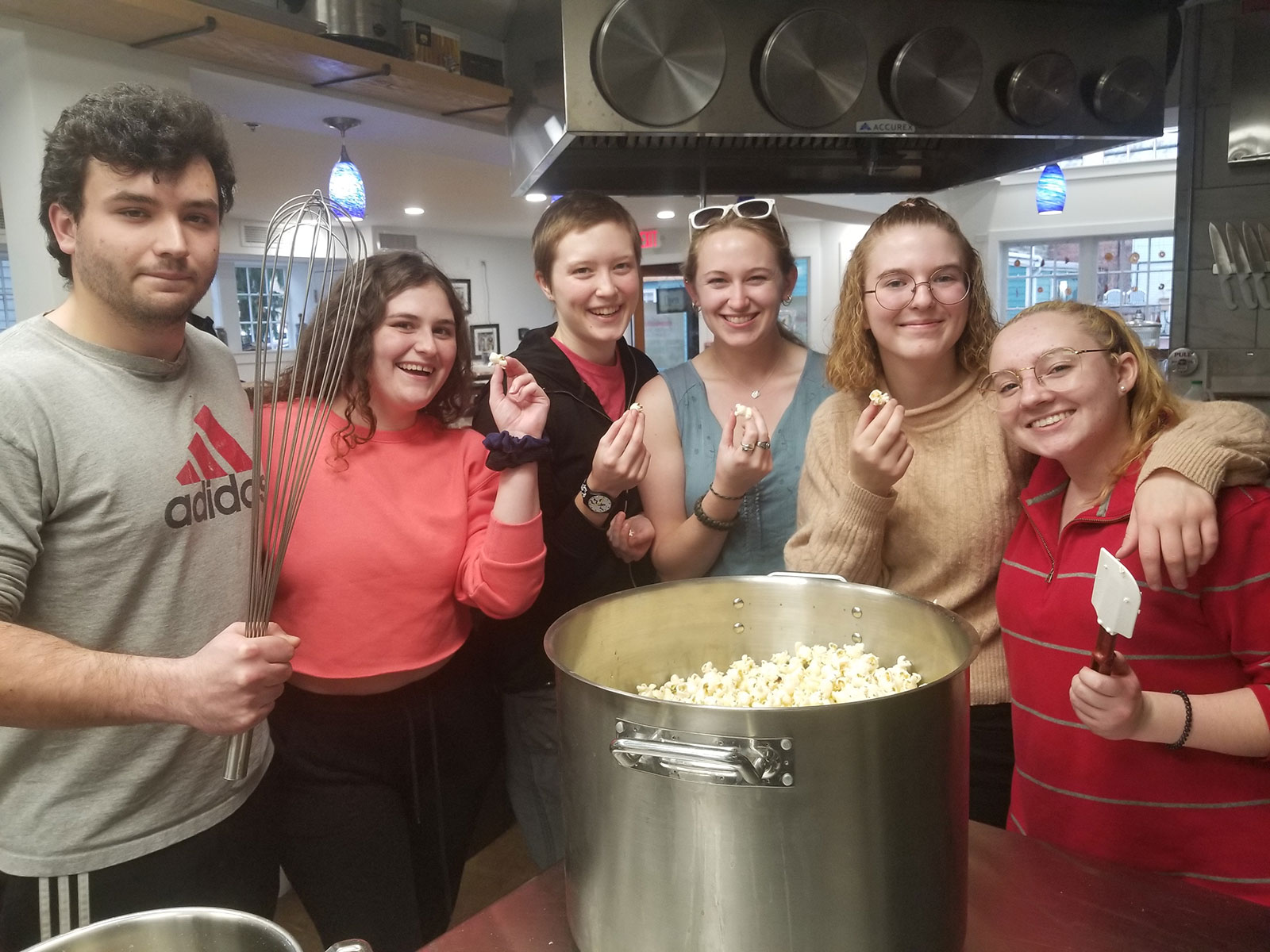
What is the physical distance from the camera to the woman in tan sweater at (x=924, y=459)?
3.92 feet

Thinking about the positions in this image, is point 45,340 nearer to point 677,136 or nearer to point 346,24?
point 677,136

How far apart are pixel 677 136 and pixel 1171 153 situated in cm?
804

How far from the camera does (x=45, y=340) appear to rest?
102cm

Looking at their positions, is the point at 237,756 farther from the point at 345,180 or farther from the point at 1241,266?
the point at 1241,266

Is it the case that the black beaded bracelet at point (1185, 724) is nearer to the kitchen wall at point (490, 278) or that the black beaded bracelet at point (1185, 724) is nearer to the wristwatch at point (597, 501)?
the wristwatch at point (597, 501)

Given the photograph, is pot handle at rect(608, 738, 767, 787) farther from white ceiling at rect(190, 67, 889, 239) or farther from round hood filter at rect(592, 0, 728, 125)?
white ceiling at rect(190, 67, 889, 239)

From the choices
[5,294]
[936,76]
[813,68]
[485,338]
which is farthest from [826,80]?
[485,338]

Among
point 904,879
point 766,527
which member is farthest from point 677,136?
point 904,879

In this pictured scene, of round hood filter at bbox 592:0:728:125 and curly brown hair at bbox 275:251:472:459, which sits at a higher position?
round hood filter at bbox 592:0:728:125

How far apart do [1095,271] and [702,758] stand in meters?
9.26

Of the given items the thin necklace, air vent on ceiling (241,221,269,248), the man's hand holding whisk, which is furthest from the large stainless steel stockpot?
air vent on ceiling (241,221,269,248)

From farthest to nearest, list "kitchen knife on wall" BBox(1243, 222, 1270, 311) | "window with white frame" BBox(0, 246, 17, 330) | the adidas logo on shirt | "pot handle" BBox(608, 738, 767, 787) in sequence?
"window with white frame" BBox(0, 246, 17, 330) → "kitchen knife on wall" BBox(1243, 222, 1270, 311) → the adidas logo on shirt → "pot handle" BBox(608, 738, 767, 787)

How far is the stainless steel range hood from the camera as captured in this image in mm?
1536

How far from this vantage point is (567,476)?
4.95 feet
